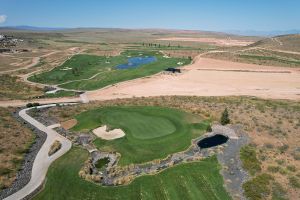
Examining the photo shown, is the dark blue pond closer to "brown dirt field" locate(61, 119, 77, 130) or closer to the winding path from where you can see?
"brown dirt field" locate(61, 119, 77, 130)

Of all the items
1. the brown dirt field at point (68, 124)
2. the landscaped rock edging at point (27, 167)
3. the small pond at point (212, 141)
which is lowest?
the landscaped rock edging at point (27, 167)

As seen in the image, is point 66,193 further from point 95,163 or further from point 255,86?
point 255,86

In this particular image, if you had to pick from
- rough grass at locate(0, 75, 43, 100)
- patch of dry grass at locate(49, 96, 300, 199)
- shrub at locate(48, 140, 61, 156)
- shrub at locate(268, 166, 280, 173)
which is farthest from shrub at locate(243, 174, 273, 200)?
rough grass at locate(0, 75, 43, 100)

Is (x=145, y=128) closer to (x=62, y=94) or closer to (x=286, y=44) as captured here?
(x=62, y=94)

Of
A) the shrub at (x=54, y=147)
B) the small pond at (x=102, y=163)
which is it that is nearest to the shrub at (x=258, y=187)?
the small pond at (x=102, y=163)

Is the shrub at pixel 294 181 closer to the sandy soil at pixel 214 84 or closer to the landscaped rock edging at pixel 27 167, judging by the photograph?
the landscaped rock edging at pixel 27 167

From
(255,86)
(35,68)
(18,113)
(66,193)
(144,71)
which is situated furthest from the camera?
(35,68)

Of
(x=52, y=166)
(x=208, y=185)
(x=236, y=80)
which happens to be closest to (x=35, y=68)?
(x=236, y=80)
